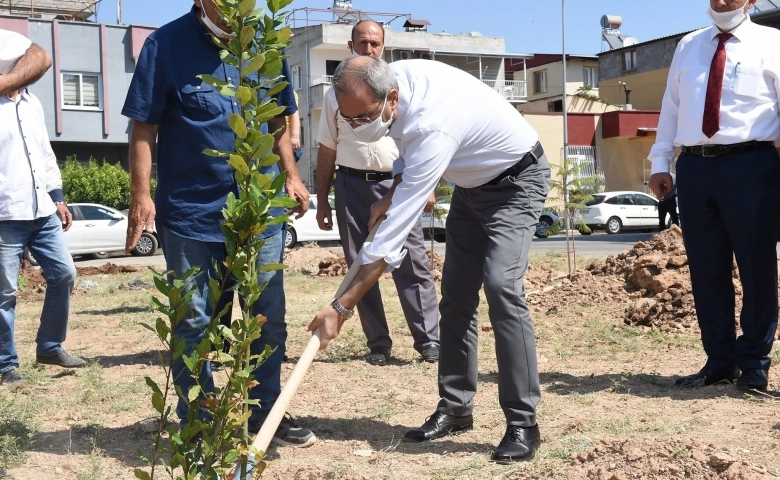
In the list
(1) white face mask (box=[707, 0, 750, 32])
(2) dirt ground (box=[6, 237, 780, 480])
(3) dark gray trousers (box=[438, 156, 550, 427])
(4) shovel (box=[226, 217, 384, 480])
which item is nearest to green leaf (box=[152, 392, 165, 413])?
(4) shovel (box=[226, 217, 384, 480])

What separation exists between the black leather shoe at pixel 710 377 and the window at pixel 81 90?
3214 centimetres

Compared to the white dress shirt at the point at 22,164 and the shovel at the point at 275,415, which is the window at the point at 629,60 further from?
the shovel at the point at 275,415

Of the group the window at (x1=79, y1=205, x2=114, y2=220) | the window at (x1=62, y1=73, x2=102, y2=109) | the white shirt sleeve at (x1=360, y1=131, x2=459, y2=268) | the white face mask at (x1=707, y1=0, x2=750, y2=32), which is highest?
the window at (x1=62, y1=73, x2=102, y2=109)

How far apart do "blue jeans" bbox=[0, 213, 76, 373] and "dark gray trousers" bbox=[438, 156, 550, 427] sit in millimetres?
2594

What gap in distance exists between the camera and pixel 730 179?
485cm

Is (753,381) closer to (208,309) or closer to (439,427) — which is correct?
(439,427)

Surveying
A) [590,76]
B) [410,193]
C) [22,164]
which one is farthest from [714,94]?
[590,76]

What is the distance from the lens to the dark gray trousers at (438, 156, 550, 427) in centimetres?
393

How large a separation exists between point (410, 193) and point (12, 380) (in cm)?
310

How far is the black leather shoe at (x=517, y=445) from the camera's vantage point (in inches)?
150

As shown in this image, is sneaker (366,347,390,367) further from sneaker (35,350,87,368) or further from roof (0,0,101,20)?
roof (0,0,101,20)

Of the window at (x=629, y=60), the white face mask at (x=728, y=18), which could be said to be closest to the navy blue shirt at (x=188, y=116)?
the white face mask at (x=728, y=18)

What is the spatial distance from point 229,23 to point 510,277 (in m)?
Answer: 1.99

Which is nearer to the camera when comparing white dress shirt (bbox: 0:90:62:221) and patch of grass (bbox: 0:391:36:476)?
patch of grass (bbox: 0:391:36:476)
